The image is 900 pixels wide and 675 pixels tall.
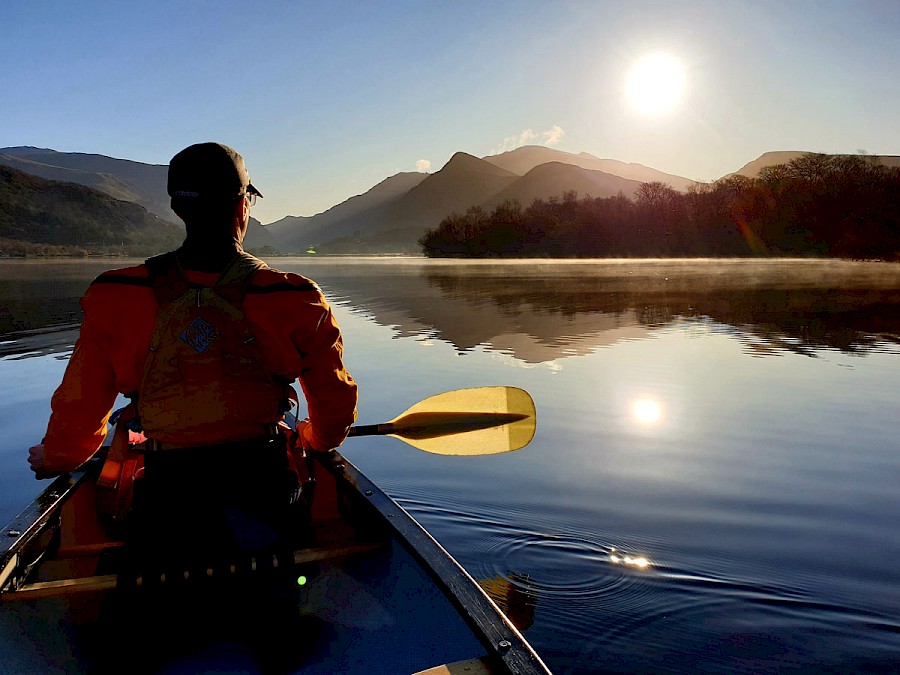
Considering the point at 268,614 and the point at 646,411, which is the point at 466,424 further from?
the point at 646,411

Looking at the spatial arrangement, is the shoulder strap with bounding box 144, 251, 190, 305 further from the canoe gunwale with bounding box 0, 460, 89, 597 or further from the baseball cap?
the canoe gunwale with bounding box 0, 460, 89, 597

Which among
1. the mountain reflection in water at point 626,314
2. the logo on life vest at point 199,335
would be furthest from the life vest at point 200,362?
the mountain reflection in water at point 626,314

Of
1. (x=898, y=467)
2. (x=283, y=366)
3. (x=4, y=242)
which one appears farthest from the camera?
(x=4, y=242)

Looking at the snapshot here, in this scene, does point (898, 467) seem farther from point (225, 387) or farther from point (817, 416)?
point (225, 387)

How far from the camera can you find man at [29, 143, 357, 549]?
93.7 inches

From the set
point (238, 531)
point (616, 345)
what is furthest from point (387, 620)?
point (616, 345)

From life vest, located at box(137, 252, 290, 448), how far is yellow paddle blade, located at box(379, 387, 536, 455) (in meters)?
2.42

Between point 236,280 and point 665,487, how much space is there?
179 inches

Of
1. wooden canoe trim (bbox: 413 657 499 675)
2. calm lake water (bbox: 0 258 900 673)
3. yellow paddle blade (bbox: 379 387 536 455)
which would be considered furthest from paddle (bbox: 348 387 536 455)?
wooden canoe trim (bbox: 413 657 499 675)

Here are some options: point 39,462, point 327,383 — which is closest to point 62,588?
point 39,462

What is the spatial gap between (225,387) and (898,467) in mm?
6337

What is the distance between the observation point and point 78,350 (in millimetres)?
2457

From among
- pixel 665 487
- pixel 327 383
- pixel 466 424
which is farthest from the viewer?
pixel 665 487

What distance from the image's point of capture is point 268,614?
2660mm
